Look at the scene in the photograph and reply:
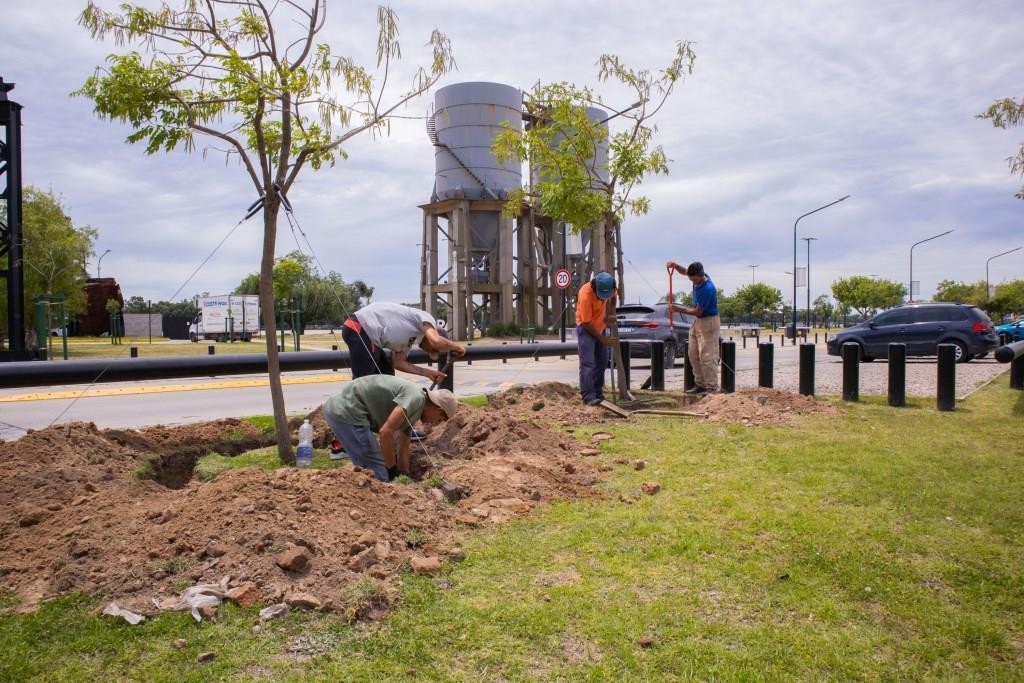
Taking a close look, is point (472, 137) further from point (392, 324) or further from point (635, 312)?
point (392, 324)

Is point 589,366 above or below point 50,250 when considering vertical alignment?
below

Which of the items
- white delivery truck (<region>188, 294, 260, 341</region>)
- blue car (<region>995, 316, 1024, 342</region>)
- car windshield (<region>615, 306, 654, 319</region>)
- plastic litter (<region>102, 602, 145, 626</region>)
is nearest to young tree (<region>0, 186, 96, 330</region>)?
white delivery truck (<region>188, 294, 260, 341</region>)

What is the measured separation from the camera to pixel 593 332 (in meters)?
9.08

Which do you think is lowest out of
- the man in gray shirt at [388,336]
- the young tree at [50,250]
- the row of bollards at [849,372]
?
the row of bollards at [849,372]

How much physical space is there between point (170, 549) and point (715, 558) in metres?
2.59

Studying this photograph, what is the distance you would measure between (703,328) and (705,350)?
0.43m

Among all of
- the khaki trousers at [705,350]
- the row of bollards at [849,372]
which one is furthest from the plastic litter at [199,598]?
the row of bollards at [849,372]

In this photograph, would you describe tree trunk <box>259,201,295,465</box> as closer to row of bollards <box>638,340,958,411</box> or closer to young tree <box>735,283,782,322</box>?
row of bollards <box>638,340,958,411</box>

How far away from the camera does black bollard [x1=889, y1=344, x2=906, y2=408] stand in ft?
31.6

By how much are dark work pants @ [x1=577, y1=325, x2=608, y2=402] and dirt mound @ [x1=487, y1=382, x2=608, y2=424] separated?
7.2 inches

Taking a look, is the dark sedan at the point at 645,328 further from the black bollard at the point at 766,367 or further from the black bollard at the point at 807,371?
the black bollard at the point at 807,371

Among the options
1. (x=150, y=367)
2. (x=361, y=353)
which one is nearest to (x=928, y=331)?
(x=361, y=353)

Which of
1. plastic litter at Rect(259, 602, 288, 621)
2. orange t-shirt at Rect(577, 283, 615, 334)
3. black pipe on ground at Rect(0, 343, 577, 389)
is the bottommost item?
plastic litter at Rect(259, 602, 288, 621)

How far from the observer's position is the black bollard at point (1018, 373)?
437 inches
